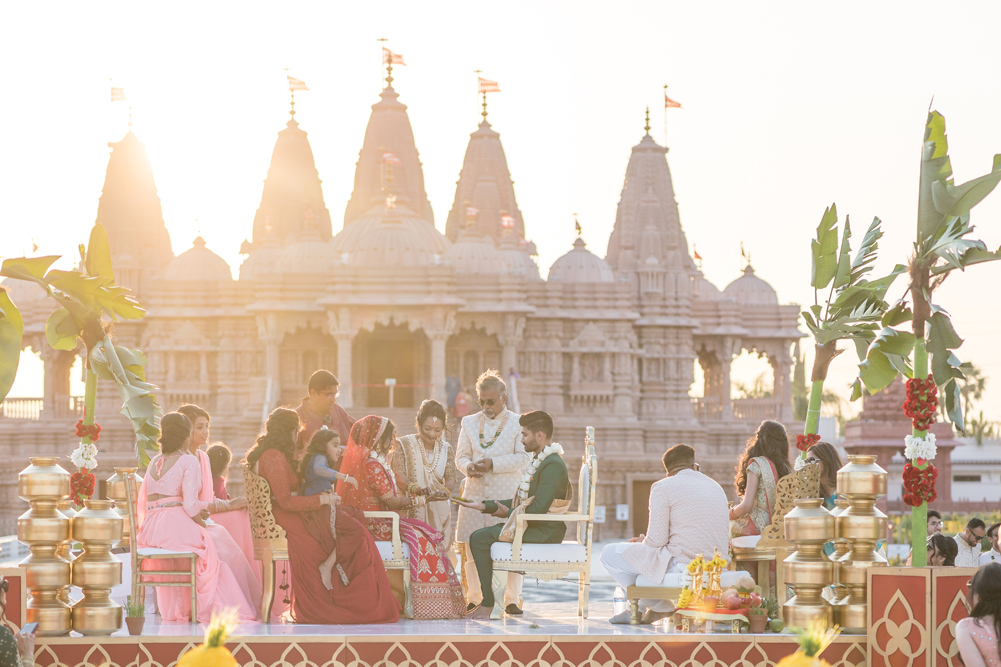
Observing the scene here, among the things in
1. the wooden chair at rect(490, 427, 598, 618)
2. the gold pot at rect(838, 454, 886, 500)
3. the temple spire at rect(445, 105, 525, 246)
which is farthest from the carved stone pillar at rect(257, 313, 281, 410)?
the gold pot at rect(838, 454, 886, 500)

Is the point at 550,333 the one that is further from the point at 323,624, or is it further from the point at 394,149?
the point at 323,624

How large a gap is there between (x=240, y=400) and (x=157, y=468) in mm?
24991

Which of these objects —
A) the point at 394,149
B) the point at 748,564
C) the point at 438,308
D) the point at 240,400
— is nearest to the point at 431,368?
the point at 438,308

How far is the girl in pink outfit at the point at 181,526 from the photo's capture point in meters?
8.83

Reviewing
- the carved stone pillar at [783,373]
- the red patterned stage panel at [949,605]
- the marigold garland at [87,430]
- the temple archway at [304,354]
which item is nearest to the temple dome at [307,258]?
the temple archway at [304,354]

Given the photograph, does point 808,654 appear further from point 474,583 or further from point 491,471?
point 474,583

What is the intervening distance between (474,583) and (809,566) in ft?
9.22

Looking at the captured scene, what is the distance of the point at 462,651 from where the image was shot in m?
7.47

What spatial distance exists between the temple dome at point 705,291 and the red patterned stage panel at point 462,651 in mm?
31049

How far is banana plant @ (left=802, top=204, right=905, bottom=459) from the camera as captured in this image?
369 inches

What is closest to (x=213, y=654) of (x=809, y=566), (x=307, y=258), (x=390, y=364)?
(x=809, y=566)

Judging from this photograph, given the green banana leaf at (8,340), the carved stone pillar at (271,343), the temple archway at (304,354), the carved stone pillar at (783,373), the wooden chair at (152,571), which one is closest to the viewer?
the green banana leaf at (8,340)

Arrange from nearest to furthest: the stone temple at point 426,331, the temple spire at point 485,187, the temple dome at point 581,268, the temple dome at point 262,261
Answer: the stone temple at point 426,331 → the temple dome at point 262,261 → the temple dome at point 581,268 → the temple spire at point 485,187

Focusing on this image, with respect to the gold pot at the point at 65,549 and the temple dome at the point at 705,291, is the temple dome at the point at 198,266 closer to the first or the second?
the temple dome at the point at 705,291
